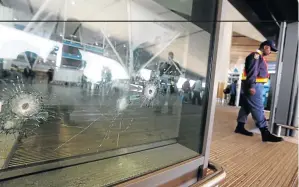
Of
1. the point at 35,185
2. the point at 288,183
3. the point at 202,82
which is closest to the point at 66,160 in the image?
the point at 35,185

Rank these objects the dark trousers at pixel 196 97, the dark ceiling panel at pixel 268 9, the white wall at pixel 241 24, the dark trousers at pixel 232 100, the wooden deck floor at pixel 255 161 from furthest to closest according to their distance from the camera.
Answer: the dark trousers at pixel 232 100
the white wall at pixel 241 24
the dark ceiling panel at pixel 268 9
the wooden deck floor at pixel 255 161
the dark trousers at pixel 196 97

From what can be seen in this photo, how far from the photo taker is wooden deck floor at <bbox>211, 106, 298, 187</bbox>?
1235 millimetres

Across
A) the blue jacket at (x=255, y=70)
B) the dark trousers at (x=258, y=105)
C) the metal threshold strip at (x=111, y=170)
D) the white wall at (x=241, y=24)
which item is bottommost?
the metal threshold strip at (x=111, y=170)

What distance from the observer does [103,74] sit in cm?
111

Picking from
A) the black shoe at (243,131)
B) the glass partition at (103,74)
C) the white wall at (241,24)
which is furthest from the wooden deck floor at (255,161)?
the white wall at (241,24)

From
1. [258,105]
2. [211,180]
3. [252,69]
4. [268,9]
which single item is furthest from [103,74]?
[268,9]

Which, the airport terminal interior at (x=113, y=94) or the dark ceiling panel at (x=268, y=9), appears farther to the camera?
the dark ceiling panel at (x=268, y=9)

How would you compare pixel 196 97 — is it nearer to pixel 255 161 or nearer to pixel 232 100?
pixel 255 161

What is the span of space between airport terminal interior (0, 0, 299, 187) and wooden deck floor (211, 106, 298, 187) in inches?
0.5

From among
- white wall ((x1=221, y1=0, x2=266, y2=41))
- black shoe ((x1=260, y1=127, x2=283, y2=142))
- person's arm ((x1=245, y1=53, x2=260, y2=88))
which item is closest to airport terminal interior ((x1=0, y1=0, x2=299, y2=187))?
black shoe ((x1=260, y1=127, x2=283, y2=142))

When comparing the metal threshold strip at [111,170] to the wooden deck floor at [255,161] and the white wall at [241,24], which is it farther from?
the white wall at [241,24]

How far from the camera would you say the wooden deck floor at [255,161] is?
1.24 meters

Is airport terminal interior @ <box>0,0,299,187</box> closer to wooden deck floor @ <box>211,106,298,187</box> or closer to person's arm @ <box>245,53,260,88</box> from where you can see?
wooden deck floor @ <box>211,106,298,187</box>

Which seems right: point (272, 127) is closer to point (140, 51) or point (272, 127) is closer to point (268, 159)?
point (268, 159)
